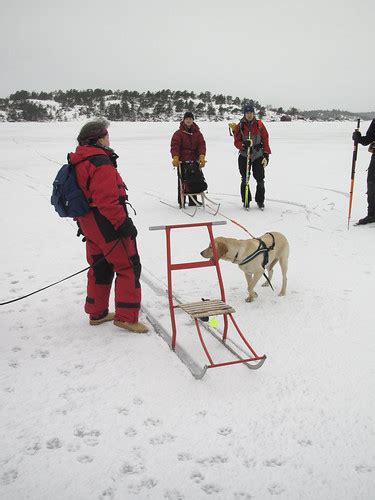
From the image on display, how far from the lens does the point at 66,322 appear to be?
13.1 feet

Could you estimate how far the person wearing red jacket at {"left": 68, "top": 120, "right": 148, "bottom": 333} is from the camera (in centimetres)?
329

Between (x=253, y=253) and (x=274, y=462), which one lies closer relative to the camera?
(x=274, y=462)

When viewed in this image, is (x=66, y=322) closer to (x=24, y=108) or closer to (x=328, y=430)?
(x=328, y=430)

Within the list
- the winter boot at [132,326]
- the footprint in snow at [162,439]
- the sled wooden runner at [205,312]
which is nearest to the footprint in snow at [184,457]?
the footprint in snow at [162,439]

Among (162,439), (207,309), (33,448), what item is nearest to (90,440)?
(33,448)

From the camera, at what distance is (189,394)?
289 cm

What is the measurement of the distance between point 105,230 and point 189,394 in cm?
149

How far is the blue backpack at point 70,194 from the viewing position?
10.8 ft

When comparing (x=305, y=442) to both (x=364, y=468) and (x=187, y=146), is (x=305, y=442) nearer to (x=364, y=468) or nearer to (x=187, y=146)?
(x=364, y=468)

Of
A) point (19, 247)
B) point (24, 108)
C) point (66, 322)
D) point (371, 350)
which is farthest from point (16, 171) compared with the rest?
point (24, 108)

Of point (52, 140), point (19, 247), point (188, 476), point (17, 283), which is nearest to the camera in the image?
point (188, 476)

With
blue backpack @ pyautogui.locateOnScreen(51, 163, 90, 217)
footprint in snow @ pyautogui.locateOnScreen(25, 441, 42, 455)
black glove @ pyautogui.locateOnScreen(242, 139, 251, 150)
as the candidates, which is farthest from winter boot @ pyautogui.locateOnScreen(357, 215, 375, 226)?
footprint in snow @ pyautogui.locateOnScreen(25, 441, 42, 455)

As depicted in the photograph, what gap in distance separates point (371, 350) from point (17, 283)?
395 cm

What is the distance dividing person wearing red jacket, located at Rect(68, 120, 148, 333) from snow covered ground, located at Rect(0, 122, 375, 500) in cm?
25
